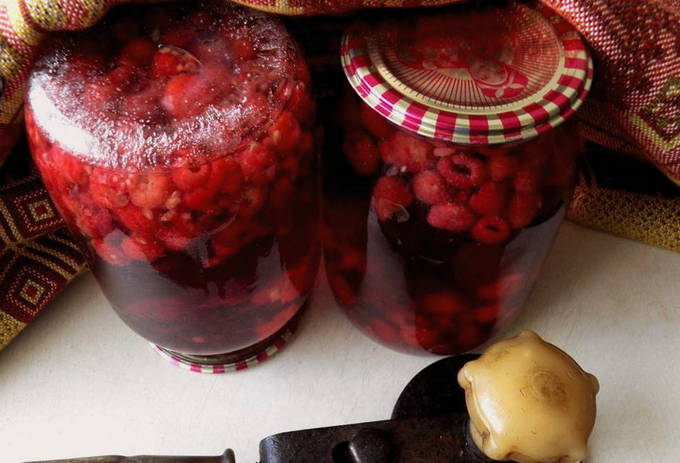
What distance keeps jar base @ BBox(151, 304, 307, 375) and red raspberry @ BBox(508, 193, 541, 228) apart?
23cm

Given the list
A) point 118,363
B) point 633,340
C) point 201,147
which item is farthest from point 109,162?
point 633,340

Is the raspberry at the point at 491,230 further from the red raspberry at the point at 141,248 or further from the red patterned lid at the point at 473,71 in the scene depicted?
the red raspberry at the point at 141,248

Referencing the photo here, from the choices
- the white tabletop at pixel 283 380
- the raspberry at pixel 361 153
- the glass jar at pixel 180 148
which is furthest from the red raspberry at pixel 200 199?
the white tabletop at pixel 283 380

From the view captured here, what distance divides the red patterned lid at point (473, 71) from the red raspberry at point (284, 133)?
0.15 feet

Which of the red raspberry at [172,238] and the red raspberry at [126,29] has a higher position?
the red raspberry at [126,29]

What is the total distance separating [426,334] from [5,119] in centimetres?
35

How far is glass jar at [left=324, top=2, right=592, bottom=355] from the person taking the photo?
1.40ft

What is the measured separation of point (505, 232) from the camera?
1.56ft

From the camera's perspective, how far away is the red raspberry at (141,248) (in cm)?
45

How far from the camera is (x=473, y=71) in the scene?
458 mm

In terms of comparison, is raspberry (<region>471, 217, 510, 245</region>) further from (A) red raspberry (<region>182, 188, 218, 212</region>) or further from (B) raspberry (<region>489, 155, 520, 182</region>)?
(A) red raspberry (<region>182, 188, 218, 212</region>)

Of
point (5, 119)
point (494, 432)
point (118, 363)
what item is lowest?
point (118, 363)

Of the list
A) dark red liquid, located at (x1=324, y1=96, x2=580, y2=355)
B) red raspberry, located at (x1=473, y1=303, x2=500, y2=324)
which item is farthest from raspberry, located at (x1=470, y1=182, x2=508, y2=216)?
red raspberry, located at (x1=473, y1=303, x2=500, y2=324)

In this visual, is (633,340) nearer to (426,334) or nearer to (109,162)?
(426,334)
